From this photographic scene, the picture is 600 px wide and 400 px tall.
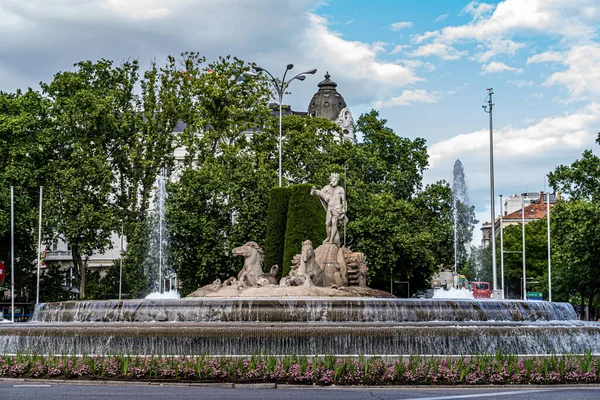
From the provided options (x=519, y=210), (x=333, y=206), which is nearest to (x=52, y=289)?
(x=333, y=206)

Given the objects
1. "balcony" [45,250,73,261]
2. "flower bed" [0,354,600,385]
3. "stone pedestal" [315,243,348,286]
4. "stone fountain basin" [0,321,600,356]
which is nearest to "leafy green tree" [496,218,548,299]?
"balcony" [45,250,73,261]

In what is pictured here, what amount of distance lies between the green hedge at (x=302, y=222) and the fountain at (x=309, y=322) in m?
6.37

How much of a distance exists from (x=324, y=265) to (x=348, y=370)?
1676 centimetres

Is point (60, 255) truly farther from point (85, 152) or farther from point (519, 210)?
point (519, 210)

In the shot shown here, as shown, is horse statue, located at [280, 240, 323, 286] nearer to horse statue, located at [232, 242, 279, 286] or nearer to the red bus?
horse statue, located at [232, 242, 279, 286]

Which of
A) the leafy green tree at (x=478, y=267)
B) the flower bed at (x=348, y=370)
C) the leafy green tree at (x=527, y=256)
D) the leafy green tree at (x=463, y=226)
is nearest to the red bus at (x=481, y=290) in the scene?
the leafy green tree at (x=463, y=226)

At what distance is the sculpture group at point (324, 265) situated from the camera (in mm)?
33188

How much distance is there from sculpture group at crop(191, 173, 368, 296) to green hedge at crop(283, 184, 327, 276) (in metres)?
6.22

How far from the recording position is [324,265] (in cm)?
3444

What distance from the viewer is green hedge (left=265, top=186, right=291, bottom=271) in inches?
1759

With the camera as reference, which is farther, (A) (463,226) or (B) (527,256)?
(B) (527,256)

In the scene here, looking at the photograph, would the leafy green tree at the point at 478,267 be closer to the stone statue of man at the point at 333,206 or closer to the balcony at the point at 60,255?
the stone statue of man at the point at 333,206

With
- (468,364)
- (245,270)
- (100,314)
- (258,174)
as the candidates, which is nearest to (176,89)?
(258,174)

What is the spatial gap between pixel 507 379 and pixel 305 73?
34449mm
